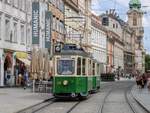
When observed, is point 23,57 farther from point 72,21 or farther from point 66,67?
point 72,21

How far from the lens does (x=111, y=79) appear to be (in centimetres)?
10950

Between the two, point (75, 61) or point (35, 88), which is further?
point (35, 88)

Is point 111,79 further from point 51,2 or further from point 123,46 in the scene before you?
point 123,46

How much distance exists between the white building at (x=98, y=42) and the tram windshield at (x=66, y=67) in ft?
267

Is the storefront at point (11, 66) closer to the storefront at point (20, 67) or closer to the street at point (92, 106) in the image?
the storefront at point (20, 67)

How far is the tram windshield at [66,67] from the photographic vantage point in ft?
118

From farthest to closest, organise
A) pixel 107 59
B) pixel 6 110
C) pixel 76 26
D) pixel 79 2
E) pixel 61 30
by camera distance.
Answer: pixel 107 59
pixel 79 2
pixel 76 26
pixel 61 30
pixel 6 110

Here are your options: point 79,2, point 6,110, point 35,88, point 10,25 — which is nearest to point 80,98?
point 35,88

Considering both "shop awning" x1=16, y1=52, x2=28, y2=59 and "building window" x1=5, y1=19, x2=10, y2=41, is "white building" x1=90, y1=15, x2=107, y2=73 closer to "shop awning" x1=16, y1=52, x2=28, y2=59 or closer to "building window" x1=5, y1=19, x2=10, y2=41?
"shop awning" x1=16, y1=52, x2=28, y2=59

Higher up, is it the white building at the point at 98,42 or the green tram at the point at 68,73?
the white building at the point at 98,42

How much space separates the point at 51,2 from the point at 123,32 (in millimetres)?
111961

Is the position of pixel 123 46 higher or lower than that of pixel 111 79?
higher

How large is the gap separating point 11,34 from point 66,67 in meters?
20.8

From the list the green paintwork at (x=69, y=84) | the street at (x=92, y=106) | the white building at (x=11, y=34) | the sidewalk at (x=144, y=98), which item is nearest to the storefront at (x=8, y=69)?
the white building at (x=11, y=34)
